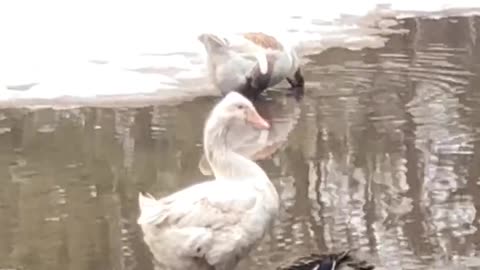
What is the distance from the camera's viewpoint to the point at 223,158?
7.02m

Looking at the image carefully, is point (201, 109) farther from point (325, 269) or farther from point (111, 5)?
point (111, 5)

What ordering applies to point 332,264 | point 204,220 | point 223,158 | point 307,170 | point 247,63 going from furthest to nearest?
1. point 247,63
2. point 307,170
3. point 223,158
4. point 204,220
5. point 332,264

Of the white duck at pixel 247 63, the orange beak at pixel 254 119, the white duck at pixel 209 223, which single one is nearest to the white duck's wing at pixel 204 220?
the white duck at pixel 209 223

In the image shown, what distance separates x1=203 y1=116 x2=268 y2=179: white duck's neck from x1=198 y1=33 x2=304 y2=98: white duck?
157 inches

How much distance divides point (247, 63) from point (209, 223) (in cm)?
479

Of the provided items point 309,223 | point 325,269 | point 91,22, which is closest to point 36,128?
point 309,223

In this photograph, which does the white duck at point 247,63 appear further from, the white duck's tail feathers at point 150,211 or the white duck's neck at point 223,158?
the white duck's tail feathers at point 150,211

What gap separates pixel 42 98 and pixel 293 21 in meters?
4.79

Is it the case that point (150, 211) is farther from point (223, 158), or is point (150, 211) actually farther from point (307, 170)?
point (307, 170)

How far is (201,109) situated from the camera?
10742 millimetres

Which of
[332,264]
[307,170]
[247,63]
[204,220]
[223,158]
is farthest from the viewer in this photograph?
[247,63]

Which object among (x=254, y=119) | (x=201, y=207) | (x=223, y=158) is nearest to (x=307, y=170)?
(x=254, y=119)

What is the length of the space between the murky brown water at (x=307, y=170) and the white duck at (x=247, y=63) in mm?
190

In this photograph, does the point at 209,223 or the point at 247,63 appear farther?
the point at 247,63
